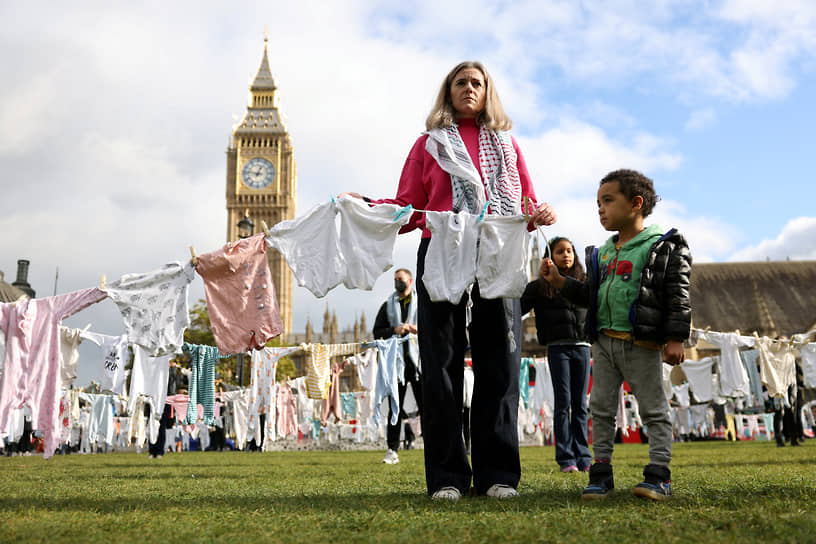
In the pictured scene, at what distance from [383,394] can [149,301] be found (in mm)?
6123

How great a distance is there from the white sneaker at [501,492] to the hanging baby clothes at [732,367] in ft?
41.4

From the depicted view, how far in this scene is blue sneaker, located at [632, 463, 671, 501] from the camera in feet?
9.84

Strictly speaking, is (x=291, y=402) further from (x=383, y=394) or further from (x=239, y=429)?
(x=383, y=394)

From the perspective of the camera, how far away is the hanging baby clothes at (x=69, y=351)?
9766 mm

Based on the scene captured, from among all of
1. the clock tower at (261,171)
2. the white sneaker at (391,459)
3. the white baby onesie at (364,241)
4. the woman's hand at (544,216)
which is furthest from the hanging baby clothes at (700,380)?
the clock tower at (261,171)

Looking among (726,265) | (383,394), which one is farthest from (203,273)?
(726,265)

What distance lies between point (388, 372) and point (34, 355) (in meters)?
6.03

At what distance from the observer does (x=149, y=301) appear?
592 centimetres

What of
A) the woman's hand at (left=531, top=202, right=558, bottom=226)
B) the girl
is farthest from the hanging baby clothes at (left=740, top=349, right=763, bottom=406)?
the woman's hand at (left=531, top=202, right=558, bottom=226)

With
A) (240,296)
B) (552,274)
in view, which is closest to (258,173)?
(240,296)

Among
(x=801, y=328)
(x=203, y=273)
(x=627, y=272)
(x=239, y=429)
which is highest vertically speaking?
(x=801, y=328)

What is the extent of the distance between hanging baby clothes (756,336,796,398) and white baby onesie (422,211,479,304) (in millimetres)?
11924

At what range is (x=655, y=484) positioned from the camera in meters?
3.05

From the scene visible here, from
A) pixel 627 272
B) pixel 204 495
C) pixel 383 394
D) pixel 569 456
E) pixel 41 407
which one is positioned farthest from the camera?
pixel 383 394
